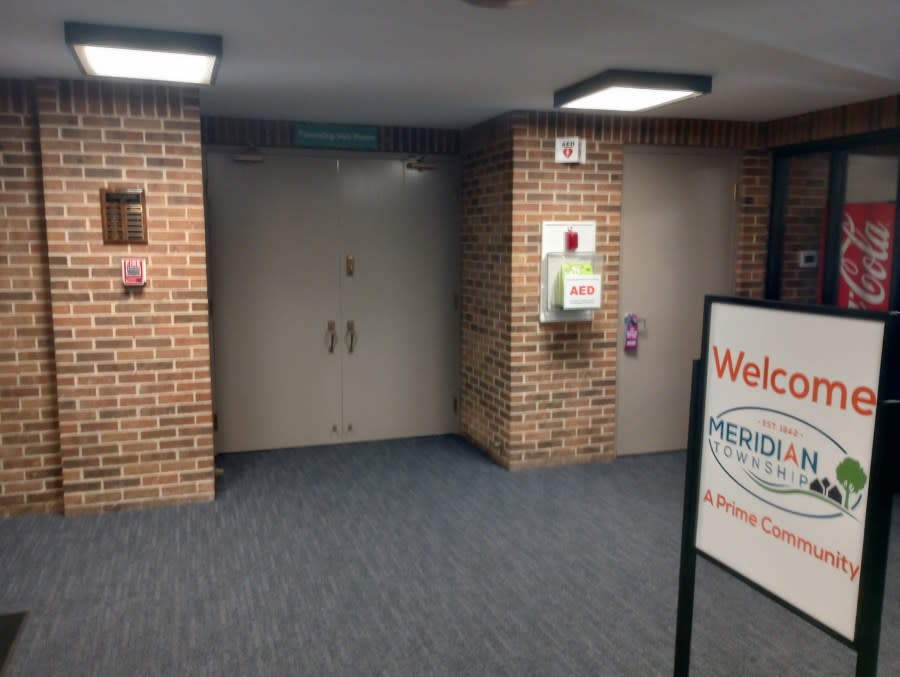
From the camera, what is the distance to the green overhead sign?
5.62 metres

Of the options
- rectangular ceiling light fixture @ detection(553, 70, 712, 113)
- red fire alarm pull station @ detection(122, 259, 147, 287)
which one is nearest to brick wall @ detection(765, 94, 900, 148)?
rectangular ceiling light fixture @ detection(553, 70, 712, 113)

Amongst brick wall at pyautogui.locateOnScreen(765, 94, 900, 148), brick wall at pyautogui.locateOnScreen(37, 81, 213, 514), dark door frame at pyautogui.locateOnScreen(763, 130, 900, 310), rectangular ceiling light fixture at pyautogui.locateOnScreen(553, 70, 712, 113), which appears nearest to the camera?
rectangular ceiling light fixture at pyautogui.locateOnScreen(553, 70, 712, 113)

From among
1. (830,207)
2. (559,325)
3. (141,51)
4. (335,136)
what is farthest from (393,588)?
(830,207)

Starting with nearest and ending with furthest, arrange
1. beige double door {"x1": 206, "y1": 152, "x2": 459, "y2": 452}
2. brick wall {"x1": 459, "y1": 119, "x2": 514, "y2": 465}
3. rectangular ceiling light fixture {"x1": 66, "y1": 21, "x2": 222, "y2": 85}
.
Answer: rectangular ceiling light fixture {"x1": 66, "y1": 21, "x2": 222, "y2": 85}, brick wall {"x1": 459, "y1": 119, "x2": 514, "y2": 465}, beige double door {"x1": 206, "y1": 152, "x2": 459, "y2": 452}

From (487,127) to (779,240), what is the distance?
2.50 m

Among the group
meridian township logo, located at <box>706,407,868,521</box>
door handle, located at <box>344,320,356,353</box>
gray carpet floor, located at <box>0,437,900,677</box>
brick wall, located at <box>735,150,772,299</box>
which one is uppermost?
brick wall, located at <box>735,150,772,299</box>

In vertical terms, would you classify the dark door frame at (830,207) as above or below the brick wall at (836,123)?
below

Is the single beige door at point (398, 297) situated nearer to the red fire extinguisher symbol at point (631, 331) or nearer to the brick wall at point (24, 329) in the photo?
the red fire extinguisher symbol at point (631, 331)

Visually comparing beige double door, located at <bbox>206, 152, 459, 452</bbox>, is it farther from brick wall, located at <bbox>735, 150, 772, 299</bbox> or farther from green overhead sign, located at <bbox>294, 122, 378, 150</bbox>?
brick wall, located at <bbox>735, 150, 772, 299</bbox>

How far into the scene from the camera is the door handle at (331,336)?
6012mm

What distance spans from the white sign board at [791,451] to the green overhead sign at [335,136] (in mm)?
4180

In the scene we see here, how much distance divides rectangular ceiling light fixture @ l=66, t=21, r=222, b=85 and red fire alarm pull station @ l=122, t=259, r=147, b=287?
3.59 ft

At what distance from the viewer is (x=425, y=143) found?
598 cm

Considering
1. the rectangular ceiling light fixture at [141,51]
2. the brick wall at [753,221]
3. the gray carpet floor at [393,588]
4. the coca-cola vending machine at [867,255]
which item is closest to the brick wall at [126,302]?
the gray carpet floor at [393,588]
